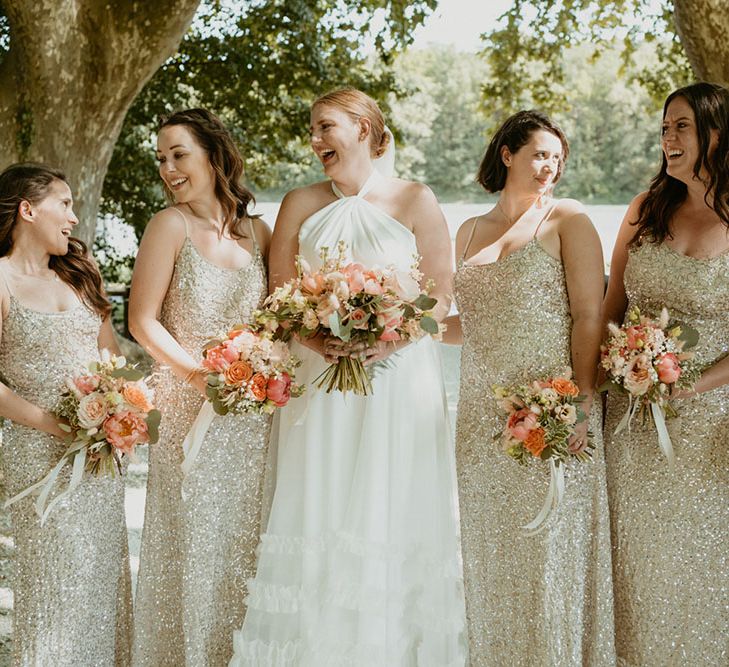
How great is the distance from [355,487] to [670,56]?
33.1 feet

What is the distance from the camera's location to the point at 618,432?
414 cm

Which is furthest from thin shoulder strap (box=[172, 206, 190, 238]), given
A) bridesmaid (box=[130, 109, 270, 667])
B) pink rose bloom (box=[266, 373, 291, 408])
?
pink rose bloom (box=[266, 373, 291, 408])

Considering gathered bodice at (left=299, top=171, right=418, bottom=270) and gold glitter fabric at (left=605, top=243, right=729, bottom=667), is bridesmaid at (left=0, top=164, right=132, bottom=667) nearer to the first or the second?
gathered bodice at (left=299, top=171, right=418, bottom=270)

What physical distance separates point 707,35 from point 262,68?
801 cm

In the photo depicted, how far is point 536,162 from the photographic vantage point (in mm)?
4129

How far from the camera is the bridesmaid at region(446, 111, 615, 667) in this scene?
404cm

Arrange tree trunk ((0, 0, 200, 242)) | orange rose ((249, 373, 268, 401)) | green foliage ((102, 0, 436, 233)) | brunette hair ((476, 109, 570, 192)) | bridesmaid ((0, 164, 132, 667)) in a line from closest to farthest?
orange rose ((249, 373, 268, 401)) → bridesmaid ((0, 164, 132, 667)) → brunette hair ((476, 109, 570, 192)) → tree trunk ((0, 0, 200, 242)) → green foliage ((102, 0, 436, 233))

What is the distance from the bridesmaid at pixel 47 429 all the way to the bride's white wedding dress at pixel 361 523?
0.70m

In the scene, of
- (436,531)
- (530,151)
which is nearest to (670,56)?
(530,151)

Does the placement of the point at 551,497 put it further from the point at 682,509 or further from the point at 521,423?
the point at 682,509

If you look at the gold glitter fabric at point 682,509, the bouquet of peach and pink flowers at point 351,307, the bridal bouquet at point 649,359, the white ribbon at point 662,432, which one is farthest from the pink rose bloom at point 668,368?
the bouquet of peach and pink flowers at point 351,307

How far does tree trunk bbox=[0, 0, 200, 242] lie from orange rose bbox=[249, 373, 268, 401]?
4.88 metres

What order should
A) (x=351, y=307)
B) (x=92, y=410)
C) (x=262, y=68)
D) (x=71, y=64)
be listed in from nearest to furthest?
(x=351, y=307), (x=92, y=410), (x=71, y=64), (x=262, y=68)

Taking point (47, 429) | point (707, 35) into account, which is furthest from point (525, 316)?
point (707, 35)
